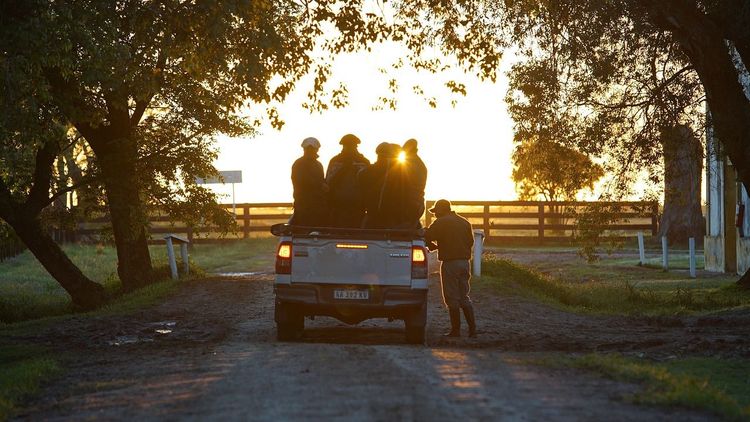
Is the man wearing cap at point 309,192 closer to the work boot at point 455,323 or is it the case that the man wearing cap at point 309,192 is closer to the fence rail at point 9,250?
the work boot at point 455,323

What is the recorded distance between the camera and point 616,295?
22.7m

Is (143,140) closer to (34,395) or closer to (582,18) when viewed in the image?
(582,18)

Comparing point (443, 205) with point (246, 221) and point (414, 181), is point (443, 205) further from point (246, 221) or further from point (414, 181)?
point (246, 221)

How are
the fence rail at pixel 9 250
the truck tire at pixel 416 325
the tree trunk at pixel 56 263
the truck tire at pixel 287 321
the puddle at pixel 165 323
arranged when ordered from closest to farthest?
the truck tire at pixel 416 325
the truck tire at pixel 287 321
the puddle at pixel 165 323
the tree trunk at pixel 56 263
the fence rail at pixel 9 250

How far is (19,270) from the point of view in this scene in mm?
35219

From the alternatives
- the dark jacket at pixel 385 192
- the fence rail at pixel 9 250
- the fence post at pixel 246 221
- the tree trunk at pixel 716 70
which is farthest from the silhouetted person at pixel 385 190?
the fence post at pixel 246 221

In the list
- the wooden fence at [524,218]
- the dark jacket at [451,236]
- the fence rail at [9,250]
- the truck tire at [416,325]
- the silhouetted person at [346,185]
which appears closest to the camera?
the truck tire at [416,325]

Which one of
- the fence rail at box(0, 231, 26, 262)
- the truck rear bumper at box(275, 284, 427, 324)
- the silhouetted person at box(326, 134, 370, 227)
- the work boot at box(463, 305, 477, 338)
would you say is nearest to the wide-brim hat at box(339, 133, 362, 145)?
the silhouetted person at box(326, 134, 370, 227)

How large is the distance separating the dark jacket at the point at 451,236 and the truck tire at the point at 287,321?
2.10 m

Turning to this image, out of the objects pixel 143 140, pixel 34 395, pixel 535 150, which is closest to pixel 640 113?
pixel 535 150

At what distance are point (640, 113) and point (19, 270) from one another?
20.7m

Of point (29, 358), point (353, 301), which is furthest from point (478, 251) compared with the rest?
point (29, 358)

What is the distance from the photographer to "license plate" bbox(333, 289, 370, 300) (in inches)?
524

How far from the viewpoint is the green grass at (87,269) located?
24.2 meters
